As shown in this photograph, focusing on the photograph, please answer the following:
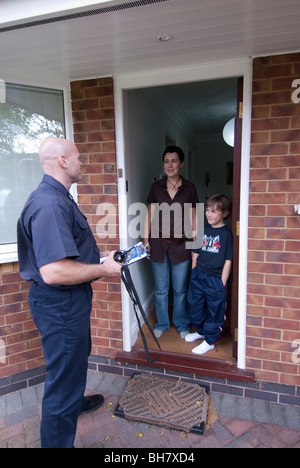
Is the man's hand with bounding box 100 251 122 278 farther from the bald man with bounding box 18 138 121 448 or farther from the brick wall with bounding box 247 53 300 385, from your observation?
the brick wall with bounding box 247 53 300 385

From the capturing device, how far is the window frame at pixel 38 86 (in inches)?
91.9

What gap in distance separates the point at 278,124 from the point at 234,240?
0.88 m

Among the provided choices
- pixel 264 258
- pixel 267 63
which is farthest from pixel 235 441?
pixel 267 63

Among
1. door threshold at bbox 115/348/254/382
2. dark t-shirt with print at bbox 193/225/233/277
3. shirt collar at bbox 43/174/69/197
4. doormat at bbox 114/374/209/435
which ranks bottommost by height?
doormat at bbox 114/374/209/435

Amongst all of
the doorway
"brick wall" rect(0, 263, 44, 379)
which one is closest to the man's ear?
the doorway

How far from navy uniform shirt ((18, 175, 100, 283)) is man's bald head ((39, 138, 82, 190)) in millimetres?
44

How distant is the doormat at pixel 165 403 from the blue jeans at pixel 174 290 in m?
0.61

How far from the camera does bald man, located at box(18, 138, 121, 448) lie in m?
1.45

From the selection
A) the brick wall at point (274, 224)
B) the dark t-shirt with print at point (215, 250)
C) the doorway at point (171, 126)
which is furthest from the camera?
the doorway at point (171, 126)

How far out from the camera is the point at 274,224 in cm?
211

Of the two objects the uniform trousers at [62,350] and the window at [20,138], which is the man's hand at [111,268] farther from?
the window at [20,138]

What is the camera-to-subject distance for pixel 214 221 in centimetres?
255

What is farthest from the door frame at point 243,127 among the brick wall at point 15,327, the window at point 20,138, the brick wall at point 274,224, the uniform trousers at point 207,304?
the brick wall at point 15,327

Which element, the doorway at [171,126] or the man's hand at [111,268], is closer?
the man's hand at [111,268]
